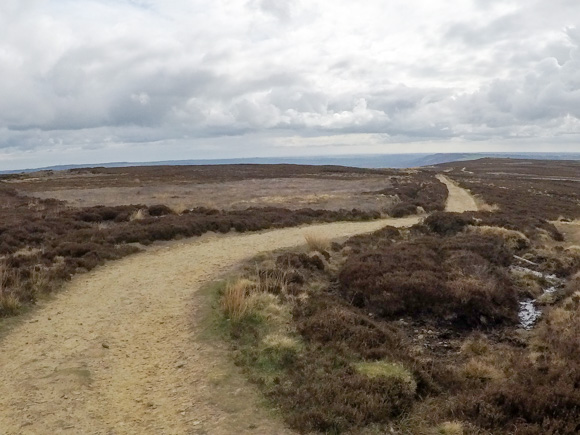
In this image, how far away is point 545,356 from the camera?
9.19 m

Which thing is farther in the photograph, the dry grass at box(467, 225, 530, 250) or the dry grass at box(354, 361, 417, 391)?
the dry grass at box(467, 225, 530, 250)

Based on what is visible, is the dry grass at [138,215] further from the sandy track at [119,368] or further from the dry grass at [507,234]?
the dry grass at [507,234]

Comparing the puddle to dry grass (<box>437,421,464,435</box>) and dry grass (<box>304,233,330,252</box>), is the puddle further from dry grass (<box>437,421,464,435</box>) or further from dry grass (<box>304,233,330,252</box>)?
dry grass (<box>304,233,330,252</box>)

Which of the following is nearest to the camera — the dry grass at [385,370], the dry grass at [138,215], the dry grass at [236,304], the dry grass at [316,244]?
the dry grass at [385,370]

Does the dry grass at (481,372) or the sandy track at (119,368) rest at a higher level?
the sandy track at (119,368)

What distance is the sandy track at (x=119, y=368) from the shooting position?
7.10m

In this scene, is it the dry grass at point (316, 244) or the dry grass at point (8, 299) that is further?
the dry grass at point (316, 244)

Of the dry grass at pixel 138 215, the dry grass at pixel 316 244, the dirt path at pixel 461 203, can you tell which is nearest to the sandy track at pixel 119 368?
the dry grass at pixel 316 244

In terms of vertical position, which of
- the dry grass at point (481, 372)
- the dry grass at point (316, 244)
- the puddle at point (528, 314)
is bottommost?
the puddle at point (528, 314)

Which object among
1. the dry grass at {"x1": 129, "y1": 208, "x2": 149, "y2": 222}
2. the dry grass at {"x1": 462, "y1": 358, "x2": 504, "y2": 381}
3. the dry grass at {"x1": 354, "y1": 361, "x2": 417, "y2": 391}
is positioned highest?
the dry grass at {"x1": 129, "y1": 208, "x2": 149, "y2": 222}

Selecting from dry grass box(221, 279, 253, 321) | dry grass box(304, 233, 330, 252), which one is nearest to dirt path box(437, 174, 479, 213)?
dry grass box(304, 233, 330, 252)

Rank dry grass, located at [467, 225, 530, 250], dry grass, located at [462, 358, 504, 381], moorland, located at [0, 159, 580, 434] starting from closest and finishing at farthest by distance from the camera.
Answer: moorland, located at [0, 159, 580, 434] < dry grass, located at [462, 358, 504, 381] < dry grass, located at [467, 225, 530, 250]

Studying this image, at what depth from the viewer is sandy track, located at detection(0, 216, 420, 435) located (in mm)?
7102

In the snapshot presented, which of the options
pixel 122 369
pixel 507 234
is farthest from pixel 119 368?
pixel 507 234
